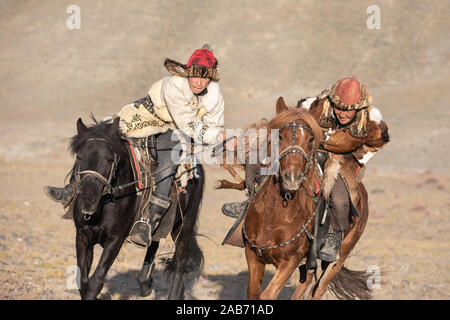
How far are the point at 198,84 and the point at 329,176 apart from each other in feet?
6.67

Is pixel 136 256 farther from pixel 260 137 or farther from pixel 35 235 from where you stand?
pixel 260 137

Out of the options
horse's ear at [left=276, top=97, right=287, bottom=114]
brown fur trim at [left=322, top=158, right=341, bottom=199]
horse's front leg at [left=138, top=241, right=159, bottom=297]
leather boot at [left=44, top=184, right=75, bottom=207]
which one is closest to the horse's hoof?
horse's front leg at [left=138, top=241, right=159, bottom=297]

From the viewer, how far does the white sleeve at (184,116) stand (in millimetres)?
7336

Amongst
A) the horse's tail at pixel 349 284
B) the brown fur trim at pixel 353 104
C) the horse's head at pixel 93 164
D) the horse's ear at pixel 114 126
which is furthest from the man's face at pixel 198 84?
the horse's tail at pixel 349 284

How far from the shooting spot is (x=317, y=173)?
6707 millimetres

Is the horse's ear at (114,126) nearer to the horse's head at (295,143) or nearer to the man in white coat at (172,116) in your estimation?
the man in white coat at (172,116)

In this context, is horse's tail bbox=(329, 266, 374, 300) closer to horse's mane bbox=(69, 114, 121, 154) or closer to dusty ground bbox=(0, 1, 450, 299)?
dusty ground bbox=(0, 1, 450, 299)

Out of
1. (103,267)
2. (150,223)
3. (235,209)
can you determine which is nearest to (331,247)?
(235,209)

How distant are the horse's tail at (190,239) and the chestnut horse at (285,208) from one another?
201 centimetres

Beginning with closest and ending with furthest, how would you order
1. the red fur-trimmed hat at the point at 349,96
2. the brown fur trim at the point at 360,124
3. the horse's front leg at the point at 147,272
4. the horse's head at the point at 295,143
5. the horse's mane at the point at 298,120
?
the horse's head at the point at 295,143, the horse's mane at the point at 298,120, the red fur-trimmed hat at the point at 349,96, the brown fur trim at the point at 360,124, the horse's front leg at the point at 147,272

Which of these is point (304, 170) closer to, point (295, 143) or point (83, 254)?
point (295, 143)

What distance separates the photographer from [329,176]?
21.7 feet

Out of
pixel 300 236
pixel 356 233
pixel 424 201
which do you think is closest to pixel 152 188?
pixel 300 236

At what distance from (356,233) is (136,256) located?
6.12m
